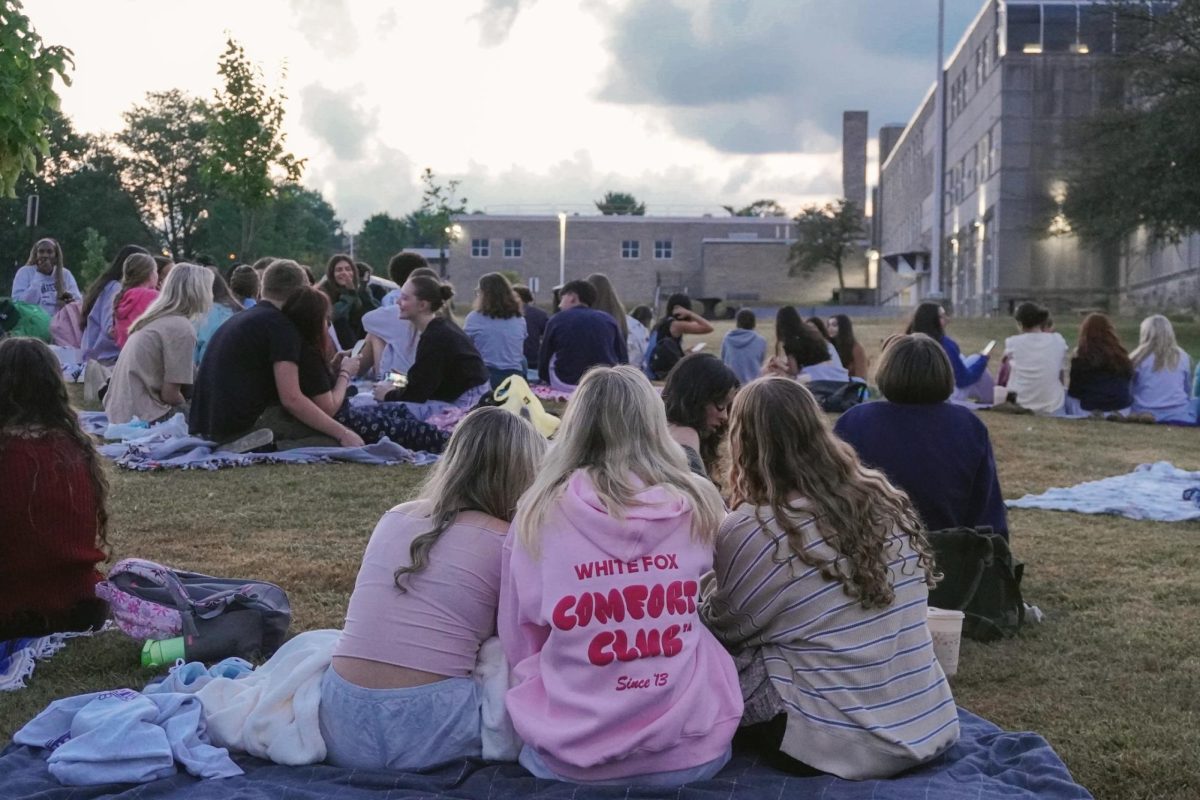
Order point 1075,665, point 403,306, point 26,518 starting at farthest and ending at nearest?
point 403,306 → point 1075,665 → point 26,518

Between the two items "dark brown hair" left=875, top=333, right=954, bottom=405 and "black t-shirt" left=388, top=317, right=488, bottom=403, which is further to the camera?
"black t-shirt" left=388, top=317, right=488, bottom=403

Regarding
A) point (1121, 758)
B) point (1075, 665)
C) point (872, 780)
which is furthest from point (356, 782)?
point (1075, 665)

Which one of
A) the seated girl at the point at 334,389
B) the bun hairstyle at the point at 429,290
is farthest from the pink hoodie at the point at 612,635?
the bun hairstyle at the point at 429,290

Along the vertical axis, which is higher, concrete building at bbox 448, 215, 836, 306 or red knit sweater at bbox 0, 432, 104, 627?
concrete building at bbox 448, 215, 836, 306

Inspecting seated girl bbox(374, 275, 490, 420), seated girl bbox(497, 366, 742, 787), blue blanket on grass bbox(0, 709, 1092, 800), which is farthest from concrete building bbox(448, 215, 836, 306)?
seated girl bbox(497, 366, 742, 787)

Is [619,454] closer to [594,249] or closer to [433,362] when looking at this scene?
[433,362]

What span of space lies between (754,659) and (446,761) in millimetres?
964

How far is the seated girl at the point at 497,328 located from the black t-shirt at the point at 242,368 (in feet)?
12.9

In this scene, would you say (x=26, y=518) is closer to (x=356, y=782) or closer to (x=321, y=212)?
(x=356, y=782)

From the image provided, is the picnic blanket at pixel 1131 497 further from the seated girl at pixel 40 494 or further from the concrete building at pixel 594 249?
the concrete building at pixel 594 249

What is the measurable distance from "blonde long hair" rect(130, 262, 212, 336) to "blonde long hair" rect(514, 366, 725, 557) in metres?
7.81

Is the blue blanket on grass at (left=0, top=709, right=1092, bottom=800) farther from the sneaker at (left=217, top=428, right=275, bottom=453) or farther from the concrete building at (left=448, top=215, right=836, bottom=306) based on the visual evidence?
the concrete building at (left=448, top=215, right=836, bottom=306)

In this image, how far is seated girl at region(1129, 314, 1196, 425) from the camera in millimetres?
15055

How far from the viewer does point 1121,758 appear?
4305 millimetres
